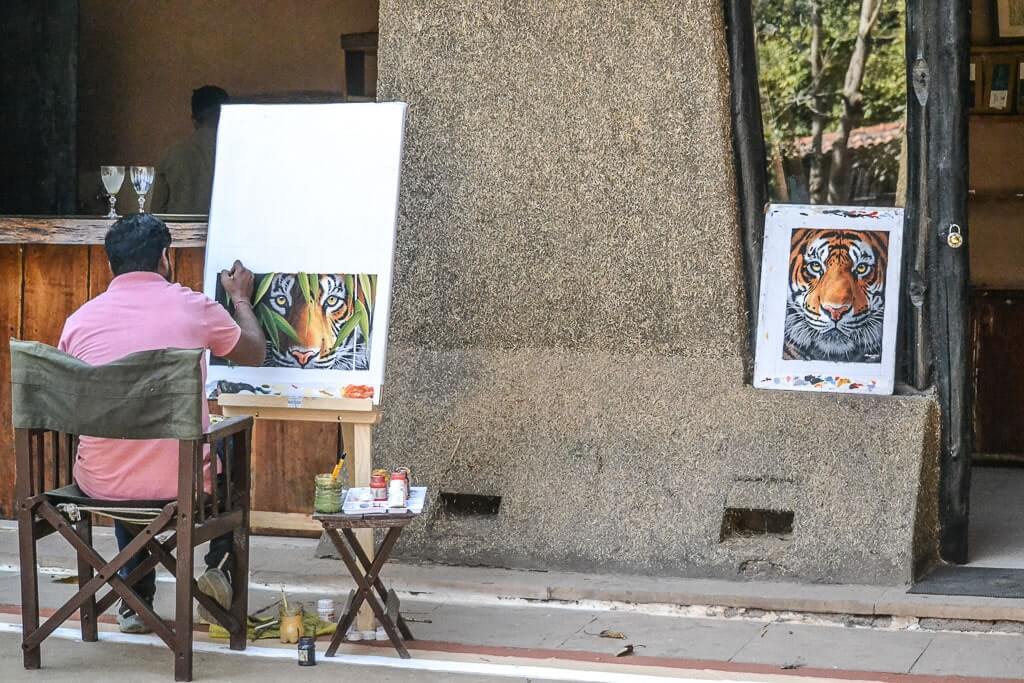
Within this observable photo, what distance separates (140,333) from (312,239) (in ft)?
2.38

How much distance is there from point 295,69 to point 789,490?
13.7ft

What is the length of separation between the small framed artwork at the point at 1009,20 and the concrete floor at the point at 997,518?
2245 millimetres

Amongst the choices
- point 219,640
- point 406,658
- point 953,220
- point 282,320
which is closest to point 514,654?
point 406,658

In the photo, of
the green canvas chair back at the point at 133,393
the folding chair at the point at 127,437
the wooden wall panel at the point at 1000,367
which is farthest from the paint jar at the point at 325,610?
the wooden wall panel at the point at 1000,367

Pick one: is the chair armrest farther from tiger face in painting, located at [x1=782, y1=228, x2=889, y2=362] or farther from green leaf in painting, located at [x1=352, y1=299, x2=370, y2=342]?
tiger face in painting, located at [x1=782, y1=228, x2=889, y2=362]

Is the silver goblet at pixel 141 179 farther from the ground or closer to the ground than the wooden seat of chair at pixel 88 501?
farther from the ground

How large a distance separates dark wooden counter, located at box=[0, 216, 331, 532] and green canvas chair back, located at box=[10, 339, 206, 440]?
5.69 ft

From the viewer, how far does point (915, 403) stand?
18.7 ft

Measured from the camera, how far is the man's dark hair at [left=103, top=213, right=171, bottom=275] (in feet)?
16.4

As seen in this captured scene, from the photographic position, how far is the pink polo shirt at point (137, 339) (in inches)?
192

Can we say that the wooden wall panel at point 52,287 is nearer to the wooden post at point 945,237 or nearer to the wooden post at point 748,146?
the wooden post at point 748,146

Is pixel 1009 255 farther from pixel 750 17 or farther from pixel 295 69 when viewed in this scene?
pixel 295 69

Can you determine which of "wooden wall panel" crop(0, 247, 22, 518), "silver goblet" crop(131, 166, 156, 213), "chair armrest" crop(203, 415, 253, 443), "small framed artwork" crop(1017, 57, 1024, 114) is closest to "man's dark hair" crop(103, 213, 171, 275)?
"chair armrest" crop(203, 415, 253, 443)

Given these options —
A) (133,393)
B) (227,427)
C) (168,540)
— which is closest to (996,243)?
(227,427)
